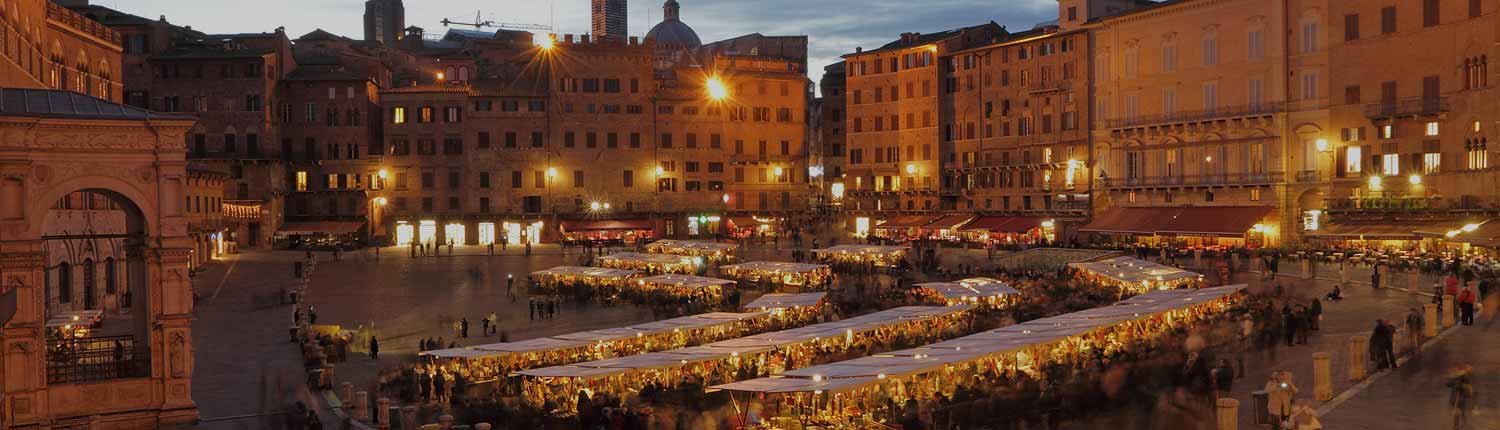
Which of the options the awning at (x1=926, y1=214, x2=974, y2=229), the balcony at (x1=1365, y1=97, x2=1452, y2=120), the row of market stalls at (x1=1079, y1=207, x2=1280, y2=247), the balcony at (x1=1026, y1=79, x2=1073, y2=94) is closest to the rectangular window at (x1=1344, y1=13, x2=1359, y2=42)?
the balcony at (x1=1365, y1=97, x2=1452, y2=120)

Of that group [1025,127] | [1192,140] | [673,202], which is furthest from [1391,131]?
[673,202]

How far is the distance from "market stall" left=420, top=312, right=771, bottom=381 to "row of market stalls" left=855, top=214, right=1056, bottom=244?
33742 millimetres

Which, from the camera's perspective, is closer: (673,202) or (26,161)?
(26,161)

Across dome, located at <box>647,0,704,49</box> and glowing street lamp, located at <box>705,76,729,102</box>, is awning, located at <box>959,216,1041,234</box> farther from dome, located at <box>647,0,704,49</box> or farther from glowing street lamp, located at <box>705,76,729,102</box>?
dome, located at <box>647,0,704,49</box>

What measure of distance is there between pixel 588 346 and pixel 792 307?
27.9 ft

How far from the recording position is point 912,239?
65.8 metres

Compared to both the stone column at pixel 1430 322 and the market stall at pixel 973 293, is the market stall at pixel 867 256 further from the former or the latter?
the stone column at pixel 1430 322

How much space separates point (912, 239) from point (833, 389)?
153 ft

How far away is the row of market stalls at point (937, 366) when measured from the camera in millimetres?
19969

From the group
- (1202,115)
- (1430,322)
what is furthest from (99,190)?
(1202,115)

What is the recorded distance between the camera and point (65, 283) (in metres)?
37.3

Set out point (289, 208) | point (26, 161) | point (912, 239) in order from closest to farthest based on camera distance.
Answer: point (26, 161), point (912, 239), point (289, 208)

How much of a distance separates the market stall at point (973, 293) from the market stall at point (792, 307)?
3680 millimetres

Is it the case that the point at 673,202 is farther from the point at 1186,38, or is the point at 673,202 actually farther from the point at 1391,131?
the point at 1391,131
